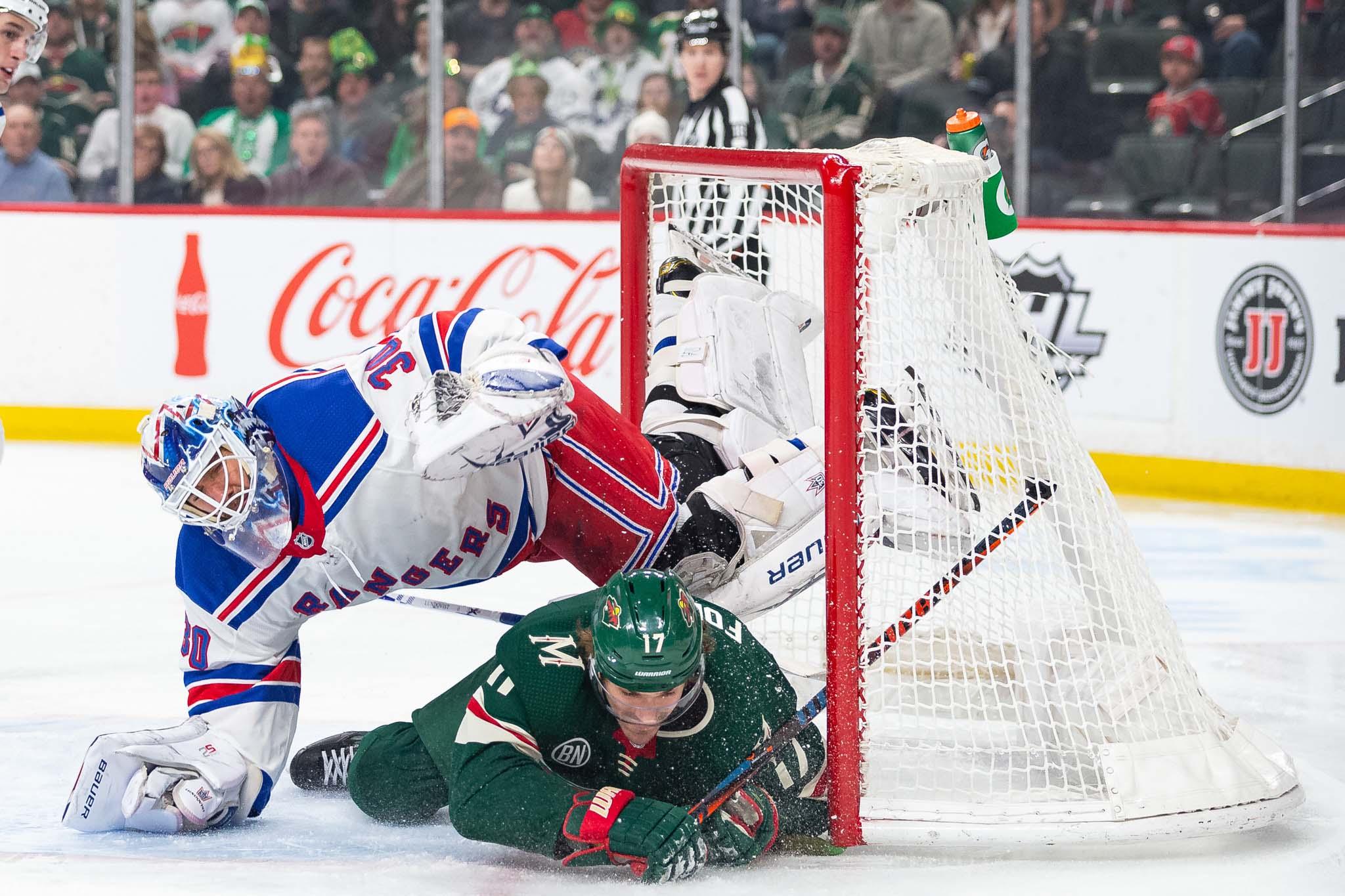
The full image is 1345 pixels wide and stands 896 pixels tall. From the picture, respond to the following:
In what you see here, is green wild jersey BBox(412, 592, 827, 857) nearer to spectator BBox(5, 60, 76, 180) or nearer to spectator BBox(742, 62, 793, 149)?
spectator BBox(742, 62, 793, 149)

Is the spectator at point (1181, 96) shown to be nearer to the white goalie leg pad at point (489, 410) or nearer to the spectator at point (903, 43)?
the spectator at point (903, 43)

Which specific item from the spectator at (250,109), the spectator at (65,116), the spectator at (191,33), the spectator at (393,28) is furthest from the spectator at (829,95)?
the spectator at (65,116)

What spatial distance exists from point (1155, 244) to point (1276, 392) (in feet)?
1.85

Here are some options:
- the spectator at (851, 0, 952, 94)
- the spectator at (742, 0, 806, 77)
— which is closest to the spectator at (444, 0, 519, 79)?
the spectator at (742, 0, 806, 77)

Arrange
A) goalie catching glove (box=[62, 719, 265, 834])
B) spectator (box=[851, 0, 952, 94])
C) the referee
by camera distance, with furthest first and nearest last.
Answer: spectator (box=[851, 0, 952, 94]) → the referee → goalie catching glove (box=[62, 719, 265, 834])

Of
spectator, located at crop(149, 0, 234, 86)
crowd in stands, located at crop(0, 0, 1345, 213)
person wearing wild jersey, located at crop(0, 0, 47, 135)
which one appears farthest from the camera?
spectator, located at crop(149, 0, 234, 86)

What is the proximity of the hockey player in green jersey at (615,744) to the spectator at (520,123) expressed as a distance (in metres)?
3.89

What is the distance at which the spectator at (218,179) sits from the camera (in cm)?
643

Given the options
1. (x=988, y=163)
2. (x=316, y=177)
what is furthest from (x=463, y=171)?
(x=988, y=163)

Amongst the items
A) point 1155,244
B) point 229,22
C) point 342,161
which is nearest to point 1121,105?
point 1155,244

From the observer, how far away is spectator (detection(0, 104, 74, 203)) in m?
6.48

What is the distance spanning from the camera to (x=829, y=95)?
6105 mm

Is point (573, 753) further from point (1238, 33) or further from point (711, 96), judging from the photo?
point (1238, 33)

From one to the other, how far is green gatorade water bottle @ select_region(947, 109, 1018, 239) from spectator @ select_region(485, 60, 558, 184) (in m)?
3.62
